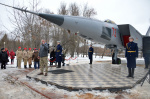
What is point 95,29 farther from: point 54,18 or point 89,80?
point 89,80

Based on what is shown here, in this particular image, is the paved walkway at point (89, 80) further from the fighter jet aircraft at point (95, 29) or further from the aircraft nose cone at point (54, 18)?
the aircraft nose cone at point (54, 18)

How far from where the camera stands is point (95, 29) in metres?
6.62

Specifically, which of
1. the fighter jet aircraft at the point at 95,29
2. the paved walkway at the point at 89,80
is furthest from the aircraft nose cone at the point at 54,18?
the paved walkway at the point at 89,80

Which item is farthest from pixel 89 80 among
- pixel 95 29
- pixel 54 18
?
pixel 95 29

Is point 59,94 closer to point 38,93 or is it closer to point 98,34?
point 38,93

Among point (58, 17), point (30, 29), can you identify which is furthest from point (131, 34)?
point (30, 29)

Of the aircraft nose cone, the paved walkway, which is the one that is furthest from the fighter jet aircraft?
the paved walkway

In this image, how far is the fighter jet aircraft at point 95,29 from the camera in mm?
5363

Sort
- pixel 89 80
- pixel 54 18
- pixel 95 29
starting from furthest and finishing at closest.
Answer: pixel 95 29
pixel 54 18
pixel 89 80

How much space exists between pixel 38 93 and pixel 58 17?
10.3 feet

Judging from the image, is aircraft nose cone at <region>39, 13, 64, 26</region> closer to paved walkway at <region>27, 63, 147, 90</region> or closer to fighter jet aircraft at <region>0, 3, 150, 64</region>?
fighter jet aircraft at <region>0, 3, 150, 64</region>

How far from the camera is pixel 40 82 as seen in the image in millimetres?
4699

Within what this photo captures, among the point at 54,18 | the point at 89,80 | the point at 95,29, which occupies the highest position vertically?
the point at 54,18

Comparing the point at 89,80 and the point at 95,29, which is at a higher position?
the point at 95,29
